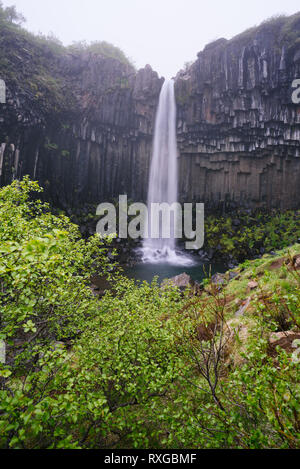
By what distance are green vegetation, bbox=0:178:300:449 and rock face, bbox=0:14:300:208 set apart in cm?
2432

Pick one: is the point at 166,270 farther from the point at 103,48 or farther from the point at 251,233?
the point at 103,48

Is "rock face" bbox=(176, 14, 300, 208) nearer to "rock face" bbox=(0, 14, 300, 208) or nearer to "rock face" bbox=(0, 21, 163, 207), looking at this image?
"rock face" bbox=(0, 14, 300, 208)

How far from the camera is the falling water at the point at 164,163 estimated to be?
33.3m

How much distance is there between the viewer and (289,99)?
89.7ft

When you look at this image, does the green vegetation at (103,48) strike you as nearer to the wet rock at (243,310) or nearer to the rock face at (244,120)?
the rock face at (244,120)

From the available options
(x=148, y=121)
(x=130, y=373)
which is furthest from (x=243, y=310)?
(x=148, y=121)

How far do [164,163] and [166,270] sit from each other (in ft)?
64.3

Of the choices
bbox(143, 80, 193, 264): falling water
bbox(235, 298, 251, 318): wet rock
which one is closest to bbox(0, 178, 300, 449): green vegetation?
bbox(235, 298, 251, 318): wet rock

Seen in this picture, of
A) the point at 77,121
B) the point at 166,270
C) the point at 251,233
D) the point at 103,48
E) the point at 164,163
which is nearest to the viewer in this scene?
the point at 166,270

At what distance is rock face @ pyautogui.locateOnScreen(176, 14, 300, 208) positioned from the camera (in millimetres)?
27734

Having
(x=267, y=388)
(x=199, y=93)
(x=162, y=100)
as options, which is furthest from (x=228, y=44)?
(x=267, y=388)

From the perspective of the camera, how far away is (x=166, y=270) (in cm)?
2386

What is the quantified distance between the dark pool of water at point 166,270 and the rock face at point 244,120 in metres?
14.1
